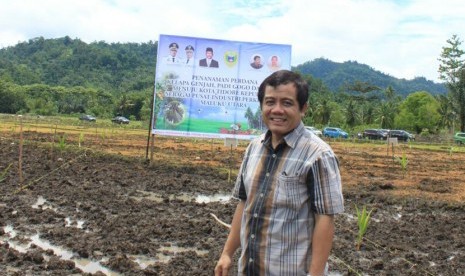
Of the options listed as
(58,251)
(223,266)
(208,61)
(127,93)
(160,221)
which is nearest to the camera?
(223,266)

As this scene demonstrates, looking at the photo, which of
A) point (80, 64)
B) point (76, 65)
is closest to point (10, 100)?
point (76, 65)

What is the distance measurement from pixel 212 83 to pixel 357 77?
132m

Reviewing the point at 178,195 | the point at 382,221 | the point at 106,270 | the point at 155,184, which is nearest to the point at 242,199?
the point at 106,270

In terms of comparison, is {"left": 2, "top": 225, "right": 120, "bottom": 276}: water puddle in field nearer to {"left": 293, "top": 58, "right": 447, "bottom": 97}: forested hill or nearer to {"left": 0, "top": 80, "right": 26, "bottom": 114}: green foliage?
{"left": 0, "top": 80, "right": 26, "bottom": 114}: green foliage

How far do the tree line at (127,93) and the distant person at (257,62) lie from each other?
4.27 ft

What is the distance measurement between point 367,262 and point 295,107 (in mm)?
3877

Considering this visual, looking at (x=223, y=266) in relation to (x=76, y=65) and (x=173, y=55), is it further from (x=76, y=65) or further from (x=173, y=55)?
(x=76, y=65)

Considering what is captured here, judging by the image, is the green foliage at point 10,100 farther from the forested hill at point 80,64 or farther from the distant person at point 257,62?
the distant person at point 257,62

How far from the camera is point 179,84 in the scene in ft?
39.1

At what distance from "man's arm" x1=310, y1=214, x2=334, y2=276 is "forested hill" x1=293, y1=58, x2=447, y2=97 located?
426 feet

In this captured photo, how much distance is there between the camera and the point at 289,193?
194 cm

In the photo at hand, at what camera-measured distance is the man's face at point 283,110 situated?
202 cm

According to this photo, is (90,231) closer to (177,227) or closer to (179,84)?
(177,227)

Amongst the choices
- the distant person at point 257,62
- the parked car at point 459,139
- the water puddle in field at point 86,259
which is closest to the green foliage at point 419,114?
the parked car at point 459,139
